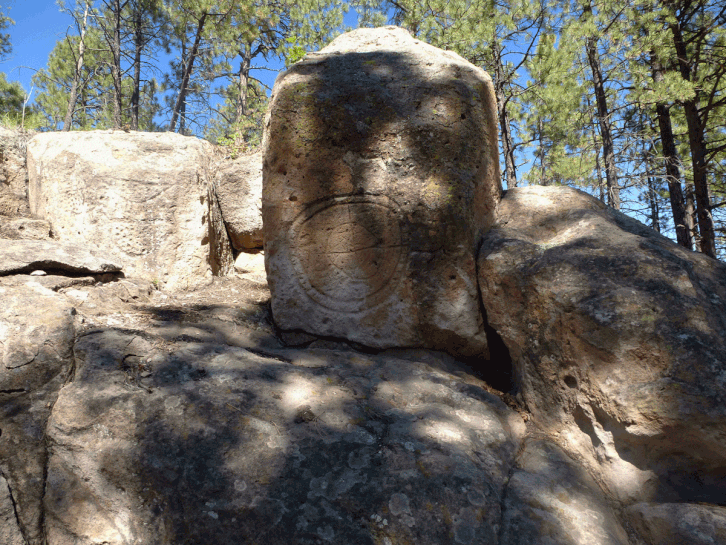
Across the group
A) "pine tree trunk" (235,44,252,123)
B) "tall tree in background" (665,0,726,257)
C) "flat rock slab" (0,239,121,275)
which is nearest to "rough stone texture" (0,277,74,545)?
"flat rock slab" (0,239,121,275)

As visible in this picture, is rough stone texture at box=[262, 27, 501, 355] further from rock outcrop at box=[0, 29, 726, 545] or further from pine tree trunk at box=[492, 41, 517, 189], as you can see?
pine tree trunk at box=[492, 41, 517, 189]

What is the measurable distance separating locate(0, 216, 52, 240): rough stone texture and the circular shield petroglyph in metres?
2.08

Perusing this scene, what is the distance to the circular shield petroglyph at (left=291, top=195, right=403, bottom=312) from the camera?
3.07m

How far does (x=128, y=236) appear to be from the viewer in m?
3.77

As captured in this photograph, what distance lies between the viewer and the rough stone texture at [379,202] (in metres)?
3.02

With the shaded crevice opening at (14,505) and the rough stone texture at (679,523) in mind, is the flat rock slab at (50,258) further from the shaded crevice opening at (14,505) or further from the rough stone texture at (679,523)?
the rough stone texture at (679,523)

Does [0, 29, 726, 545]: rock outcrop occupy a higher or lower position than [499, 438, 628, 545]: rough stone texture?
higher

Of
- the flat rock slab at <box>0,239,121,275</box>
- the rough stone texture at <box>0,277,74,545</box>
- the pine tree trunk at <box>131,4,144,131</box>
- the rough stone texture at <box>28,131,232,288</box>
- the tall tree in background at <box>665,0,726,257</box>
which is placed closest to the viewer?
the rough stone texture at <box>0,277,74,545</box>

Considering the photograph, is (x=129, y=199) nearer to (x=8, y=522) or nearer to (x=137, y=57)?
(x=8, y=522)

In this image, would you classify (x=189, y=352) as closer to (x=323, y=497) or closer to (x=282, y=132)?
(x=323, y=497)

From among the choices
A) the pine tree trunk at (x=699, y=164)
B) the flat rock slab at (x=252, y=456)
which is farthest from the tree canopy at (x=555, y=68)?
the flat rock slab at (x=252, y=456)

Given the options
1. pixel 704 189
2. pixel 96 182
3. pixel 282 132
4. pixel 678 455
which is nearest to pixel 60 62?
pixel 96 182

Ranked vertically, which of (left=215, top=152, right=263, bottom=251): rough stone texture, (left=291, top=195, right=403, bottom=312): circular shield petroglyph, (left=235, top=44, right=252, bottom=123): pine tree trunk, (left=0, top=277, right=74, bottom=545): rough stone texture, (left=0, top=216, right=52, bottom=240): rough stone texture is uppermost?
(left=235, top=44, right=252, bottom=123): pine tree trunk

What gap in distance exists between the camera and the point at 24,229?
3627 mm
